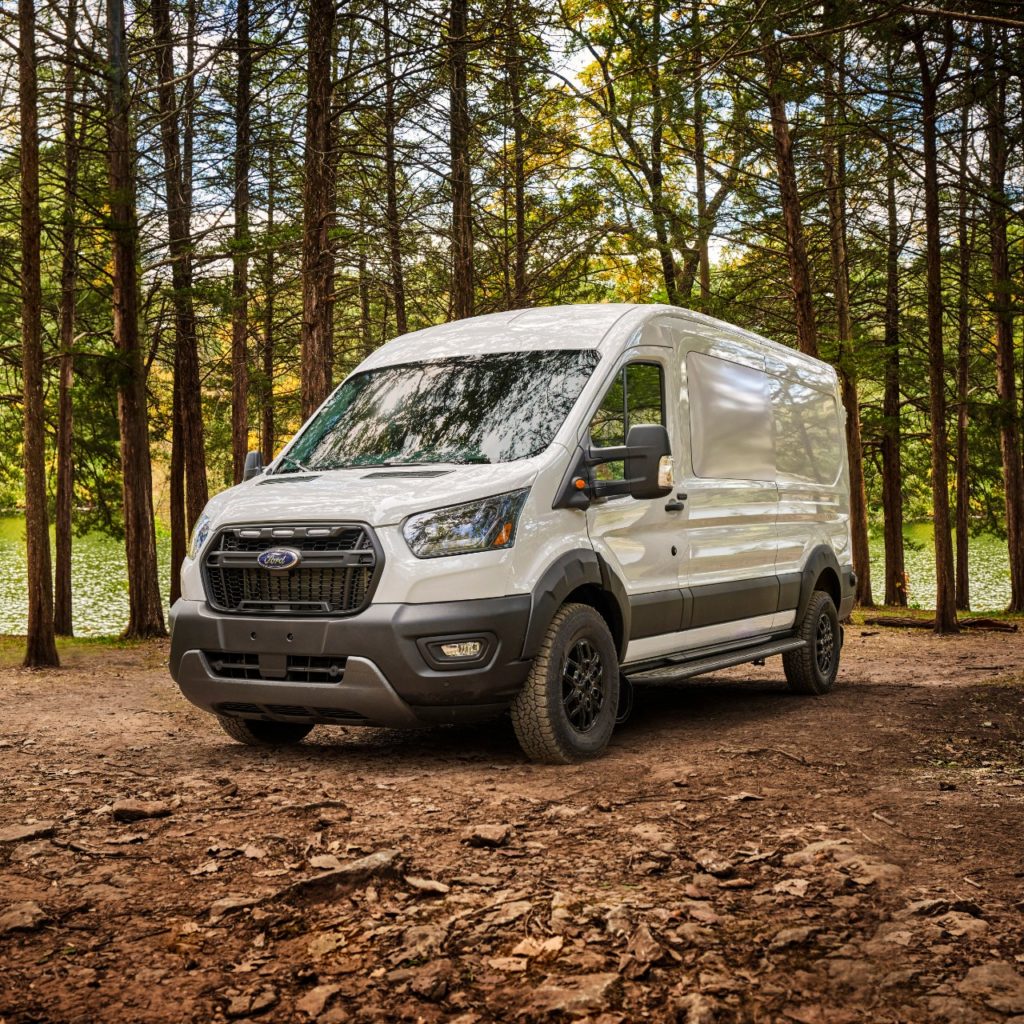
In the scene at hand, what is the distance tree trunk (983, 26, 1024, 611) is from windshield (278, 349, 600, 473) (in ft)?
41.8

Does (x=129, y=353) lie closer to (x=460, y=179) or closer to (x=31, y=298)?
(x=31, y=298)

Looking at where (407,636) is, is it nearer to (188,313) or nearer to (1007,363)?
(188,313)

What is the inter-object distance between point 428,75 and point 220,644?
1070cm

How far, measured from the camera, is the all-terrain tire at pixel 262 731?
715 cm

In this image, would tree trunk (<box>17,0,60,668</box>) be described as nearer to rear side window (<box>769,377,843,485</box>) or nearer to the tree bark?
rear side window (<box>769,377,843,485</box>)

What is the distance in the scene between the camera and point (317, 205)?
43.8 ft

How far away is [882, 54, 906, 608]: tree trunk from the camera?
74.6 feet

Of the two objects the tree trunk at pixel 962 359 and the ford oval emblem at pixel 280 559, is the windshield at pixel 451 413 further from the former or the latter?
the tree trunk at pixel 962 359

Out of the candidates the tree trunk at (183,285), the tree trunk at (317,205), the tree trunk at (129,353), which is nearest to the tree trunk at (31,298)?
the tree trunk at (129,353)

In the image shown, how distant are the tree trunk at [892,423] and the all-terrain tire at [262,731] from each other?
1496cm

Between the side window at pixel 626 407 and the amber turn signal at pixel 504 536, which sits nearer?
the amber turn signal at pixel 504 536

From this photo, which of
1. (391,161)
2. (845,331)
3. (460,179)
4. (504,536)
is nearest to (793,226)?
(845,331)

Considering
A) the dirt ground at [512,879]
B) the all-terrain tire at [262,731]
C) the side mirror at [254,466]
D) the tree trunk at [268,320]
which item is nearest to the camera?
the dirt ground at [512,879]

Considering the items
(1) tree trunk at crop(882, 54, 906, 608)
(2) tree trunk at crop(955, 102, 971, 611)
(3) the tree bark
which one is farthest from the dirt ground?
(1) tree trunk at crop(882, 54, 906, 608)
